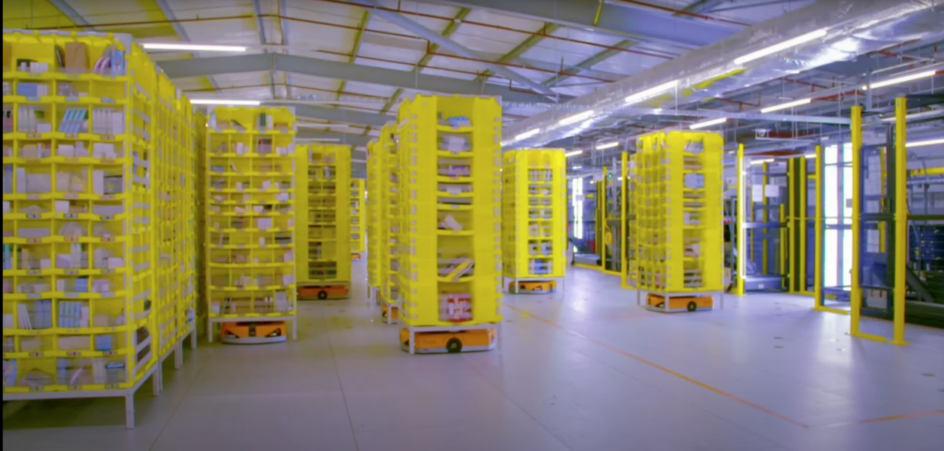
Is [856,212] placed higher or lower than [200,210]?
lower

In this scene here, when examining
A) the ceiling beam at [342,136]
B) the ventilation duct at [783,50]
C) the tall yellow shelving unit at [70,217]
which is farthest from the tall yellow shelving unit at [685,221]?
the ceiling beam at [342,136]

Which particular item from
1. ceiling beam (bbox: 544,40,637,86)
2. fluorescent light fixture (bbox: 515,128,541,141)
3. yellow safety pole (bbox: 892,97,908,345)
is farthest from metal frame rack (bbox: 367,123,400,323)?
yellow safety pole (bbox: 892,97,908,345)

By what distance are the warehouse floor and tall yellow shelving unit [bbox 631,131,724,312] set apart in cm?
244

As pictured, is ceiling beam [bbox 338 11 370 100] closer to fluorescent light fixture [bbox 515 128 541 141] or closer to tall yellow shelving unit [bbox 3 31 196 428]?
fluorescent light fixture [bbox 515 128 541 141]

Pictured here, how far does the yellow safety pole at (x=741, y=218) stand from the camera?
15930 millimetres

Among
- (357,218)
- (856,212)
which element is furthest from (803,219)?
(357,218)

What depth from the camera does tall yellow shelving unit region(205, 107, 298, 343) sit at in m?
10.0

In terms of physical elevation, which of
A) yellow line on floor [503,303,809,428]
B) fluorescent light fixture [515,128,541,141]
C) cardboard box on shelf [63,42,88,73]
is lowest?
yellow line on floor [503,303,809,428]

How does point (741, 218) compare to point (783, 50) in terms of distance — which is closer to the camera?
point (783, 50)

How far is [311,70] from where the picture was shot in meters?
16.2

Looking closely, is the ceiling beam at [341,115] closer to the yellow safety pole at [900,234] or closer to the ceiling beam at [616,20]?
the ceiling beam at [616,20]

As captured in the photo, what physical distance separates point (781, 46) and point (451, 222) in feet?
16.5

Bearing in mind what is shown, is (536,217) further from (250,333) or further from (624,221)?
(250,333)

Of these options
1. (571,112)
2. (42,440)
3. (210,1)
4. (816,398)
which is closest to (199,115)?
(210,1)
